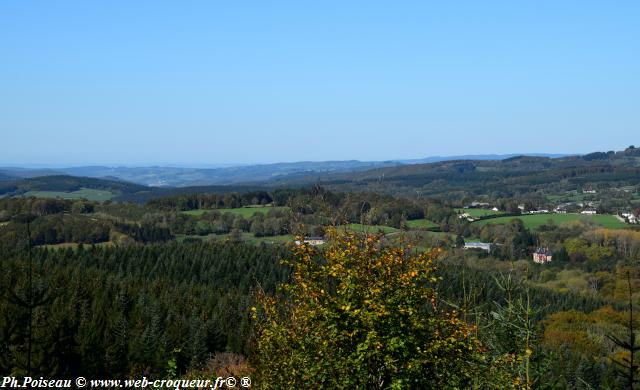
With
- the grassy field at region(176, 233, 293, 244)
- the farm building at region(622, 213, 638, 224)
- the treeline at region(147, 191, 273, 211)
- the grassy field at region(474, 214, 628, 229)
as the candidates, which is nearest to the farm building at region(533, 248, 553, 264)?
the grassy field at region(474, 214, 628, 229)

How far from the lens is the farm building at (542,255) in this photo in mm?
112812

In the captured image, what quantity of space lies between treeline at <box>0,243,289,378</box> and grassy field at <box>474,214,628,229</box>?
210 ft

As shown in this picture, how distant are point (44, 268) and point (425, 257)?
65.7 m

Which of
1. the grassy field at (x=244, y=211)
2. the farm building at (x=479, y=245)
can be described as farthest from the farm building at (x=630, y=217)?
the grassy field at (x=244, y=211)

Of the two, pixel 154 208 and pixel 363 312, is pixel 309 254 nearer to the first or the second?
pixel 363 312

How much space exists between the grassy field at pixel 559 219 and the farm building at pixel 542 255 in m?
15.4

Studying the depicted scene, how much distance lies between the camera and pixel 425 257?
45.3 ft

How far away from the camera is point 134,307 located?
184 feet

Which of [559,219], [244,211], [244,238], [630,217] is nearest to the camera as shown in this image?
[244,238]

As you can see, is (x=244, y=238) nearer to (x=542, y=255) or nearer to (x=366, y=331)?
(x=542, y=255)

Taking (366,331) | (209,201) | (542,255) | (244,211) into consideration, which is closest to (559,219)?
(542,255)

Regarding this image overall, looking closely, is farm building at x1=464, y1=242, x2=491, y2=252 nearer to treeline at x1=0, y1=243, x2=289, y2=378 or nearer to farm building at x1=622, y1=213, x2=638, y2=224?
treeline at x1=0, y1=243, x2=289, y2=378

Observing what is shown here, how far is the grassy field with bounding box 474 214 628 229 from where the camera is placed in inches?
5212

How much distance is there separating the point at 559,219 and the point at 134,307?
113 meters
